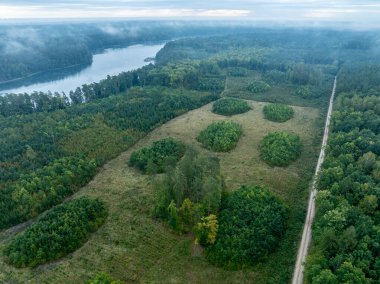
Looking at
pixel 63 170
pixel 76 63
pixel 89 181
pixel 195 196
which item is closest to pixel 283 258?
pixel 195 196

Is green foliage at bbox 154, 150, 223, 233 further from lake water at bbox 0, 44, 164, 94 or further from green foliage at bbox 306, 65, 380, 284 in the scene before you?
lake water at bbox 0, 44, 164, 94

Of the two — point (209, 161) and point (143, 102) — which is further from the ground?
point (209, 161)

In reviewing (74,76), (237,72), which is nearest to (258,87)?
(237,72)

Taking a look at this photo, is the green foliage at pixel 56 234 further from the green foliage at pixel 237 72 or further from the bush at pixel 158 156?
the green foliage at pixel 237 72

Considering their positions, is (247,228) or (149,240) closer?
(247,228)

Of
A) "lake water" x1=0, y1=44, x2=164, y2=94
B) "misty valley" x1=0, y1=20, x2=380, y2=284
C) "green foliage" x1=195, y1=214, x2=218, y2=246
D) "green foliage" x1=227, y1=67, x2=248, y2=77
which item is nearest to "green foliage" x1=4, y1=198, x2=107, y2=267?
"misty valley" x1=0, y1=20, x2=380, y2=284

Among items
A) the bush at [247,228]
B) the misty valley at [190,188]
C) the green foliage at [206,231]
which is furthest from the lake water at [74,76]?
the green foliage at [206,231]

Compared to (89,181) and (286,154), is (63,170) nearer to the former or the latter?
(89,181)

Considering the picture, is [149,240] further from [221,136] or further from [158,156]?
[221,136]
